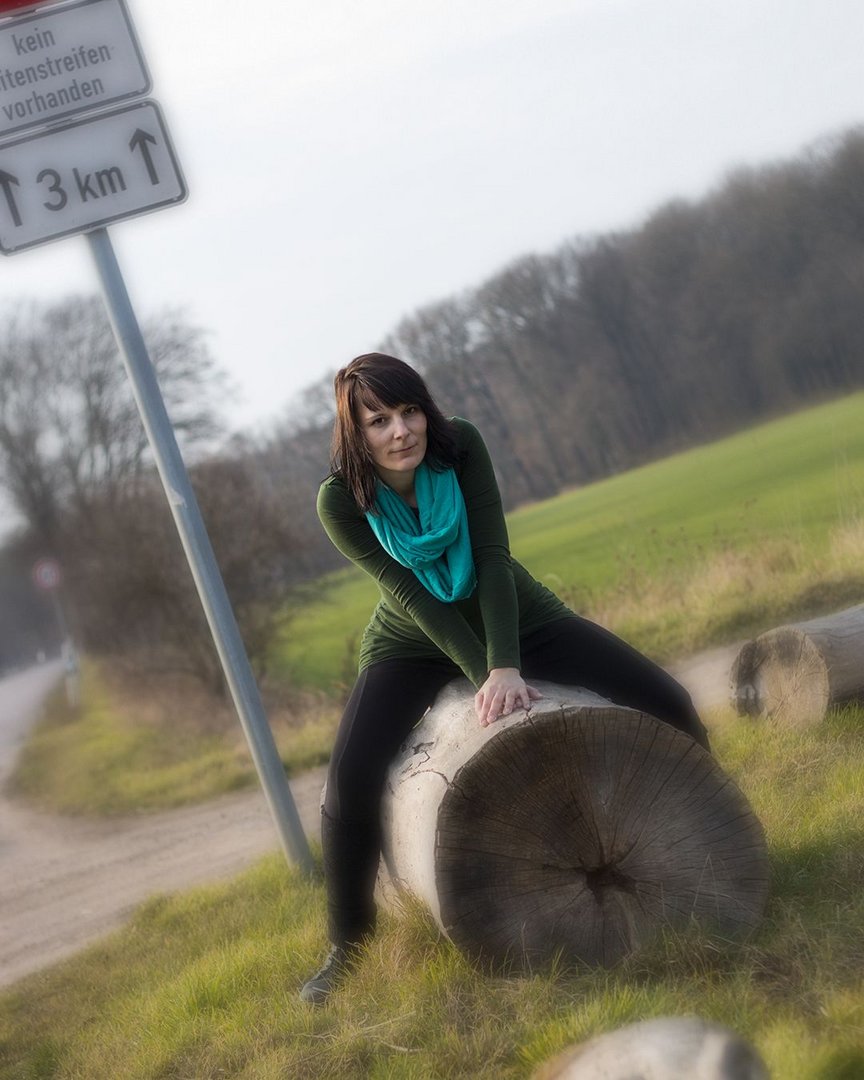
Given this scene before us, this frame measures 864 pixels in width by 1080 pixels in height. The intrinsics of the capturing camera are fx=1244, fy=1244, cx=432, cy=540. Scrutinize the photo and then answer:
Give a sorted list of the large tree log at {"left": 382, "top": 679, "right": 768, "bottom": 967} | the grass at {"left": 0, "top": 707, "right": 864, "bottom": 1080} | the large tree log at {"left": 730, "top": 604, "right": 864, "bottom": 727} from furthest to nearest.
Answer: the large tree log at {"left": 730, "top": 604, "right": 864, "bottom": 727} → the large tree log at {"left": 382, "top": 679, "right": 768, "bottom": 967} → the grass at {"left": 0, "top": 707, "right": 864, "bottom": 1080}

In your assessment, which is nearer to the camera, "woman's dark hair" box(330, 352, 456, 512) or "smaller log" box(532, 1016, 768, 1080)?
"smaller log" box(532, 1016, 768, 1080)

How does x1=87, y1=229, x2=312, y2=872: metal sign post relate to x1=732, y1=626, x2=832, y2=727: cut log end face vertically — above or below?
above

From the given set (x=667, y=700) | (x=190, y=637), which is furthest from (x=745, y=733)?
(x=190, y=637)

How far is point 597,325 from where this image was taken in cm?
1762

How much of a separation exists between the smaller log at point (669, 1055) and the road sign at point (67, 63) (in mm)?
4114

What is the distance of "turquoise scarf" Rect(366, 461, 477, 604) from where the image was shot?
367 centimetres

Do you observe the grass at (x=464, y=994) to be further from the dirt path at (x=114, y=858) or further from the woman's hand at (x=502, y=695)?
the dirt path at (x=114, y=858)

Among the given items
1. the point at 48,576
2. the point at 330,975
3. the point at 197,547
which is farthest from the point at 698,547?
the point at 48,576

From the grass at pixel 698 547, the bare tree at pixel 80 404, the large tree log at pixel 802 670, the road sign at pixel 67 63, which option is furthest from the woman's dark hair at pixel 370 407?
the bare tree at pixel 80 404

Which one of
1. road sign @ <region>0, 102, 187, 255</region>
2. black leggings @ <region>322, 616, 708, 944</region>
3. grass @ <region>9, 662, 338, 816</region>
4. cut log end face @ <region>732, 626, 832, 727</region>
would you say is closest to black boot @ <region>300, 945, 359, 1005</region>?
black leggings @ <region>322, 616, 708, 944</region>

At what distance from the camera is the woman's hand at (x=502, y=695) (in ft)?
11.3

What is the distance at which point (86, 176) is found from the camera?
5.07 m

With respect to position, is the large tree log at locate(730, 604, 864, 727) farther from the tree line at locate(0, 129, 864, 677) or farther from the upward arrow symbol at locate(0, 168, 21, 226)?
the tree line at locate(0, 129, 864, 677)

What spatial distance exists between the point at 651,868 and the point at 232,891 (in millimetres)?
2834
